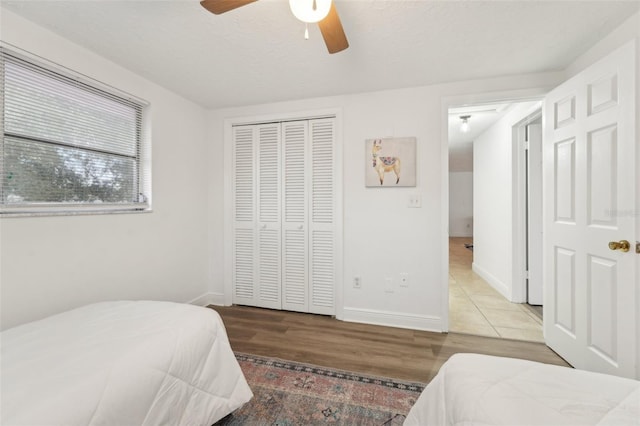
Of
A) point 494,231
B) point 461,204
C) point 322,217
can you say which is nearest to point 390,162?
point 322,217

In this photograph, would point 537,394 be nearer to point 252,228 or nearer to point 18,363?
point 18,363

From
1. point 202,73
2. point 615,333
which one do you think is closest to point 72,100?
point 202,73

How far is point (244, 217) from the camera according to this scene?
3.07 m

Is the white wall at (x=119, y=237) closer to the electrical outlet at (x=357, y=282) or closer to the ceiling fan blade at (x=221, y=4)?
the ceiling fan blade at (x=221, y=4)

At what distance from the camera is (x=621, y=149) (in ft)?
4.97

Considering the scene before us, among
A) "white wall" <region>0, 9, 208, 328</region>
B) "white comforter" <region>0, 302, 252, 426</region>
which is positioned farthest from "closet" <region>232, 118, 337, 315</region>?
"white comforter" <region>0, 302, 252, 426</region>

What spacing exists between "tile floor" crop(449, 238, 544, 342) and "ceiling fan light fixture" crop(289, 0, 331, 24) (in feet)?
9.08

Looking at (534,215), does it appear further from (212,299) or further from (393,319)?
(212,299)

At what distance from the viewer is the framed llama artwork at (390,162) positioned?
2510 millimetres

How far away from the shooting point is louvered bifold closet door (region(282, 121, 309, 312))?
2.85m

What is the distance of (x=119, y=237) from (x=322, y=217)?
A: 1839 mm

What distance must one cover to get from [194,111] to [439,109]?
2.66 m

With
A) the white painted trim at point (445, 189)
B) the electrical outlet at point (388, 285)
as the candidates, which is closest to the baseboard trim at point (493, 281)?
the white painted trim at point (445, 189)

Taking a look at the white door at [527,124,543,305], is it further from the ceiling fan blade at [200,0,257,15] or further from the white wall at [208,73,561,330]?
the ceiling fan blade at [200,0,257,15]
